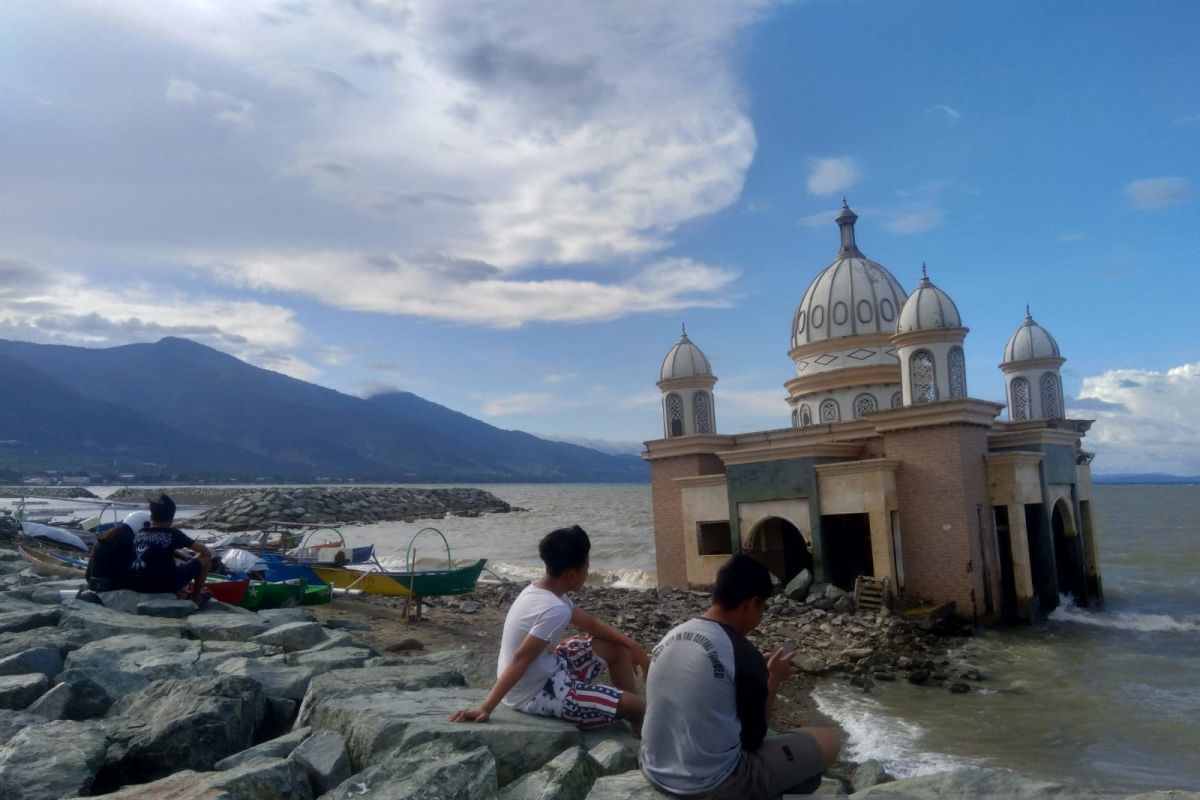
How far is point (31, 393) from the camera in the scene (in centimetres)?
16238

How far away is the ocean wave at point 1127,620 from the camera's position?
19.0 m

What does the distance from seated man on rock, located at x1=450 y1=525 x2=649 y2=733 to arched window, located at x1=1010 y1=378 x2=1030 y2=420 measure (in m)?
22.1

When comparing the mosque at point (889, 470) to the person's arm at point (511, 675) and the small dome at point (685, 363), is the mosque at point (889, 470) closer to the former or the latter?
the small dome at point (685, 363)

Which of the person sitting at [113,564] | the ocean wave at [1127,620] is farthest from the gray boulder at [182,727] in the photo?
the ocean wave at [1127,620]

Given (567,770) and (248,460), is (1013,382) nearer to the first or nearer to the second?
(567,770)

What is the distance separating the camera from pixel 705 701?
394 cm

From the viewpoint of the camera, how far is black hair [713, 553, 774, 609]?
404 cm

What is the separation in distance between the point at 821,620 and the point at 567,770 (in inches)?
543

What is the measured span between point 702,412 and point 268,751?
19253mm

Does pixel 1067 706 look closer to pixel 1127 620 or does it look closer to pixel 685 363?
pixel 1127 620

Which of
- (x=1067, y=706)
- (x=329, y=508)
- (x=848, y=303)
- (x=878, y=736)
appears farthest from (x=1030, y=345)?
(x=329, y=508)

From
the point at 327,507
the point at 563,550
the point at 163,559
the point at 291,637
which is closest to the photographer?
the point at 563,550

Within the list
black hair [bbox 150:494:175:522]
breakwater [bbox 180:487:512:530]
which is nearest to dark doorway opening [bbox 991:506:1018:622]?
black hair [bbox 150:494:175:522]

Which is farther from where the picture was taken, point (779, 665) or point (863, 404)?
point (863, 404)
